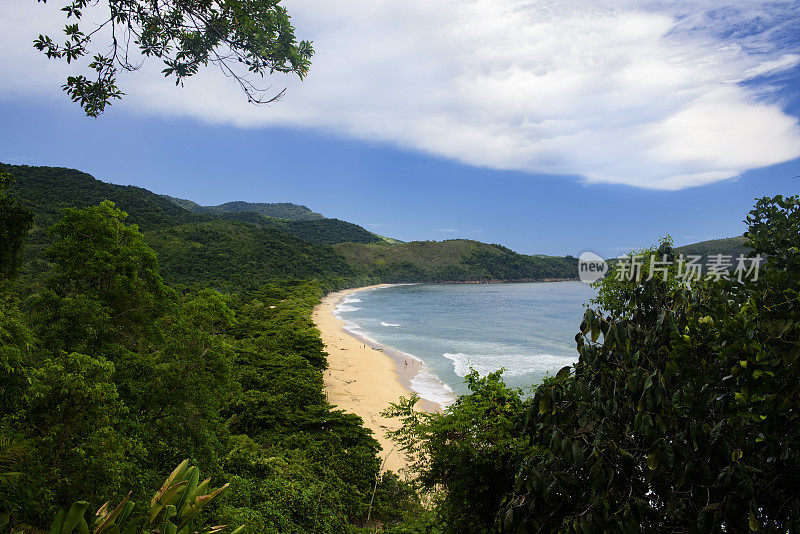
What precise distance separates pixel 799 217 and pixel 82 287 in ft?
37.3

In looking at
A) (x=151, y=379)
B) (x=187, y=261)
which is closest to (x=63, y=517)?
(x=151, y=379)

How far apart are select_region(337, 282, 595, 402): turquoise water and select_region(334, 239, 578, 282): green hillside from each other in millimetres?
52047

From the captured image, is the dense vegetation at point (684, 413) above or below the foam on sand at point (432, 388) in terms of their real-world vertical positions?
above

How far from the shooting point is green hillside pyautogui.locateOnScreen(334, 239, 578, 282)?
135750 mm

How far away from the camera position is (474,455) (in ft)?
21.0

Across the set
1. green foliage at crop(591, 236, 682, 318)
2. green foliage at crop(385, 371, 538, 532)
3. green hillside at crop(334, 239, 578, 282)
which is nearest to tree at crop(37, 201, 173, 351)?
green foliage at crop(385, 371, 538, 532)

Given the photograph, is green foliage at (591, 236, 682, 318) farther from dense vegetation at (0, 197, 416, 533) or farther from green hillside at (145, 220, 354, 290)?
green hillside at (145, 220, 354, 290)

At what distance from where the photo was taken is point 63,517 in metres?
2.22

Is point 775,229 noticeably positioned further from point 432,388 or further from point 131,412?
point 432,388

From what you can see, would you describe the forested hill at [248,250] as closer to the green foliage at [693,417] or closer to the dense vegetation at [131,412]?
the dense vegetation at [131,412]

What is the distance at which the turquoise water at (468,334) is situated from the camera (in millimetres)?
30172

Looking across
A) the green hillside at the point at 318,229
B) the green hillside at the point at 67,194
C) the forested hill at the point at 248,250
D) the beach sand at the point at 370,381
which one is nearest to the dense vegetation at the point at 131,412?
the forested hill at the point at 248,250

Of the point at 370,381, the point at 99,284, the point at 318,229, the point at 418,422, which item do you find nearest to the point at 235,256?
the point at 370,381

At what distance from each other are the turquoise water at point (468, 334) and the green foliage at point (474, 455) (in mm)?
17046
